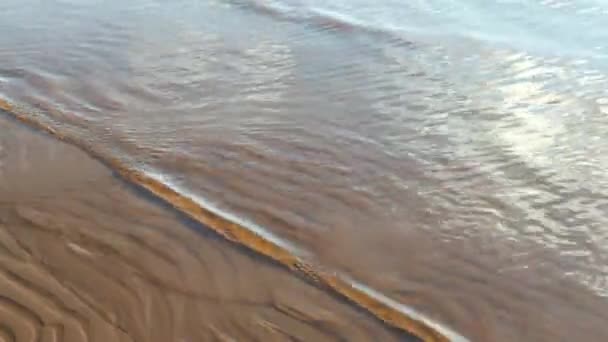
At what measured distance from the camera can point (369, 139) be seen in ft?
18.9

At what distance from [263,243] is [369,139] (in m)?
1.81

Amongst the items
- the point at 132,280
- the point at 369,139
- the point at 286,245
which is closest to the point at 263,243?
the point at 286,245

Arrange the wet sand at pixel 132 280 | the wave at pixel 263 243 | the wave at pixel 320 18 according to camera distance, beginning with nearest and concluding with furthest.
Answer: the wet sand at pixel 132 280 → the wave at pixel 263 243 → the wave at pixel 320 18

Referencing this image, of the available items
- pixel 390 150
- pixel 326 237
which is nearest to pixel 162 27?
pixel 390 150

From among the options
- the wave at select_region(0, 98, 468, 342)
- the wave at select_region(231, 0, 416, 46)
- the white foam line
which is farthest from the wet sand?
the wave at select_region(231, 0, 416, 46)

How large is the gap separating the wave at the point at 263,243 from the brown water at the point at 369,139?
6cm

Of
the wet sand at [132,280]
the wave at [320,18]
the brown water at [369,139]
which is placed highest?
the wave at [320,18]

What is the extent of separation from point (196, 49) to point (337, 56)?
1.71 m

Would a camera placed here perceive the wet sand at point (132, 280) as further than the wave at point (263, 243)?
No

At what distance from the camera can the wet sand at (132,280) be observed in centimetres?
367

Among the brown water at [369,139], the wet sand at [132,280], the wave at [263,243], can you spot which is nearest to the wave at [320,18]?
the brown water at [369,139]

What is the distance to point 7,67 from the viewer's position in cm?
688

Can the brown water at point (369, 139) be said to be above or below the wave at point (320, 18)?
below

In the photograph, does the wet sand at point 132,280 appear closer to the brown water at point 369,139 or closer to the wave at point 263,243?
the wave at point 263,243
